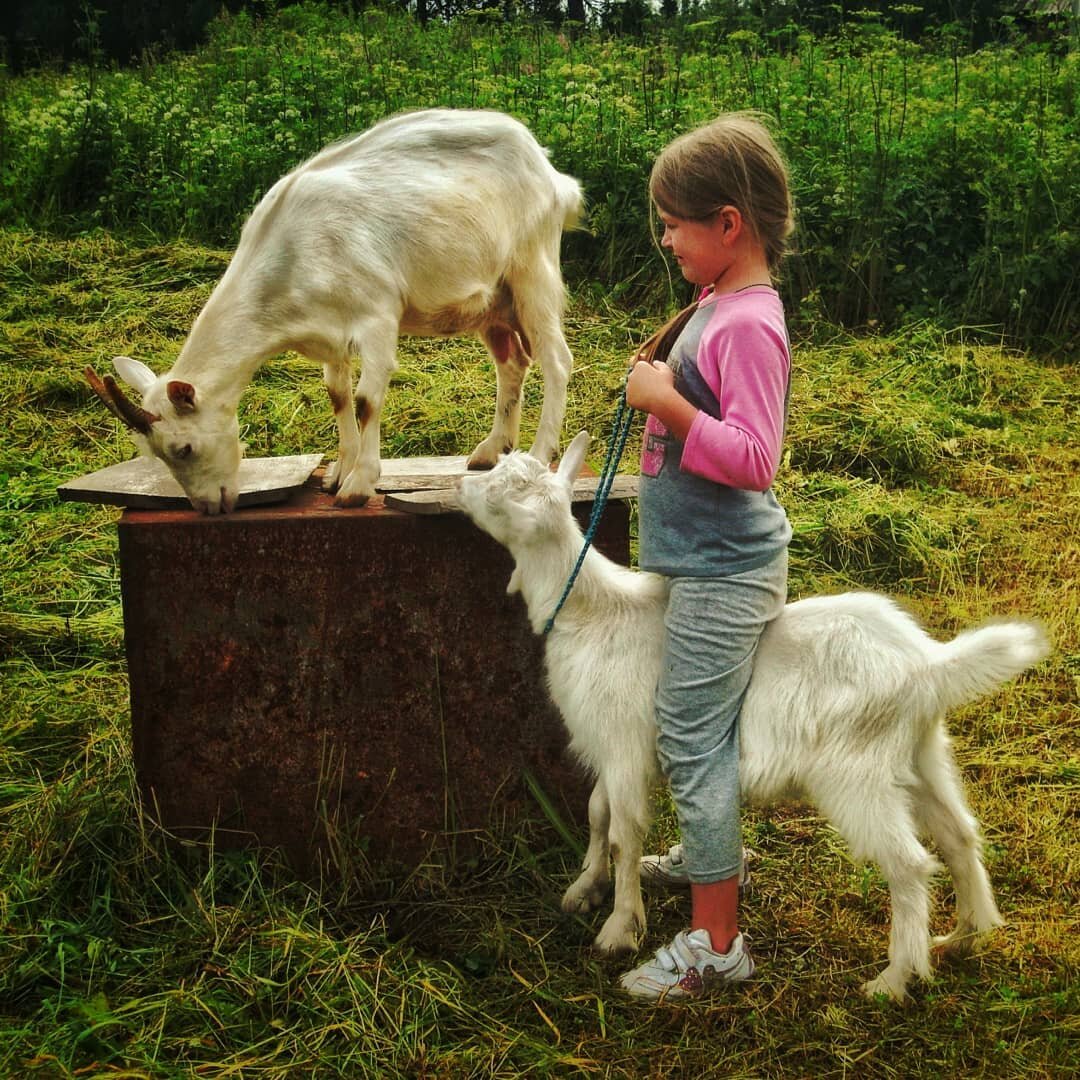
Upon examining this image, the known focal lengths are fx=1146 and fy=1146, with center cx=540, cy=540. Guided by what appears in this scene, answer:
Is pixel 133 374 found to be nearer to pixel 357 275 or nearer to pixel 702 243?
pixel 357 275

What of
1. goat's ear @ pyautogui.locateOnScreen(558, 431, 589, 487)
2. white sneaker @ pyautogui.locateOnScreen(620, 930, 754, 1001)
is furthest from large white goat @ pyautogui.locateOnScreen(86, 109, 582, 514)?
white sneaker @ pyautogui.locateOnScreen(620, 930, 754, 1001)

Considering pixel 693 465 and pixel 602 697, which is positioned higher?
pixel 693 465

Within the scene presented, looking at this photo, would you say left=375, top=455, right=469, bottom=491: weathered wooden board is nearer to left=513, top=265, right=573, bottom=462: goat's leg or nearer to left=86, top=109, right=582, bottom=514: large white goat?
left=86, top=109, right=582, bottom=514: large white goat

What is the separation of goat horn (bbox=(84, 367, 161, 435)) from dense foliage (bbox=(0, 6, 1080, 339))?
436 cm

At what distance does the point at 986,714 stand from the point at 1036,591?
992mm

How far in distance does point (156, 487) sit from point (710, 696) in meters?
1.71

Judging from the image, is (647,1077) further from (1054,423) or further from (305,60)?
(305,60)

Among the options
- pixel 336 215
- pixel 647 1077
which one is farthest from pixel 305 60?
pixel 647 1077

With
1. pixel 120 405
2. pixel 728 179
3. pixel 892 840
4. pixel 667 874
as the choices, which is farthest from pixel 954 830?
pixel 120 405

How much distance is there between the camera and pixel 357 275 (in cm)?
305

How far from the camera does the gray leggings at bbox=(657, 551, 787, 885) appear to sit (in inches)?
105

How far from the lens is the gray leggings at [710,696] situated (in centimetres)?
266

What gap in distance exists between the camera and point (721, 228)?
2557 millimetres

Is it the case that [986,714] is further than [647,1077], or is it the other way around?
[986,714]
